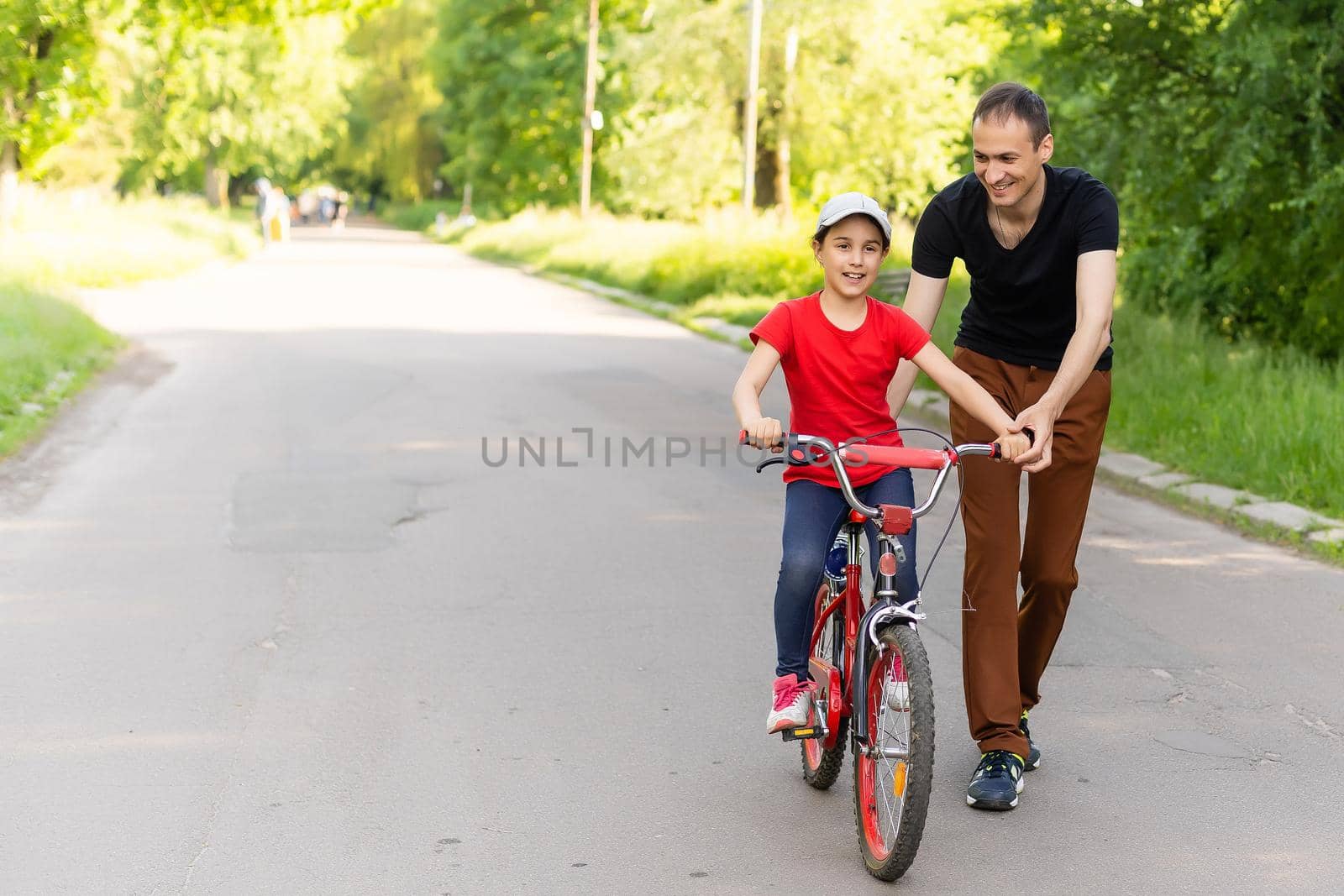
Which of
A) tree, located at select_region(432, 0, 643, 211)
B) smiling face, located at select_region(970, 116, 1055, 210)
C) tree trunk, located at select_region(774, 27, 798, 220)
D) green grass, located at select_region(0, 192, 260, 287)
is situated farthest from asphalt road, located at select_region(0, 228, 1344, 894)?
tree, located at select_region(432, 0, 643, 211)

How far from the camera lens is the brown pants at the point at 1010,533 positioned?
4746mm

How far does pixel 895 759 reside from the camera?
13.6 ft

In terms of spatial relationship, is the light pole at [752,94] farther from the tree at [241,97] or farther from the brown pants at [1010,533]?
the tree at [241,97]

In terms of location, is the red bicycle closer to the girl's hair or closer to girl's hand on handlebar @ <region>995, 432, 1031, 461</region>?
girl's hand on handlebar @ <region>995, 432, 1031, 461</region>

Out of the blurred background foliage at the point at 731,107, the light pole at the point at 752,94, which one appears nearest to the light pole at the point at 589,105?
the blurred background foliage at the point at 731,107

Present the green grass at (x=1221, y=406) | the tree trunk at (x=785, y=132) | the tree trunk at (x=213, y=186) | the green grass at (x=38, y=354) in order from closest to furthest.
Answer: the green grass at (x=1221, y=406) < the green grass at (x=38, y=354) < the tree trunk at (x=785, y=132) < the tree trunk at (x=213, y=186)

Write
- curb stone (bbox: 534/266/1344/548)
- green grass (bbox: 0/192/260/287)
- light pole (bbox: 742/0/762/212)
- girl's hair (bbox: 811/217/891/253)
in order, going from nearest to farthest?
girl's hair (bbox: 811/217/891/253) → curb stone (bbox: 534/266/1344/548) → green grass (bbox: 0/192/260/287) → light pole (bbox: 742/0/762/212)

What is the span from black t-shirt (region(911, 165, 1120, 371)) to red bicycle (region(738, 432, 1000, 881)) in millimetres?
420

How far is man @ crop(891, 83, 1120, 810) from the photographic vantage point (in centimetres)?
454

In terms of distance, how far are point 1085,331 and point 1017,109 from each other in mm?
620

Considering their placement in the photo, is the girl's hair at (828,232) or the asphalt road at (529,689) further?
the girl's hair at (828,232)

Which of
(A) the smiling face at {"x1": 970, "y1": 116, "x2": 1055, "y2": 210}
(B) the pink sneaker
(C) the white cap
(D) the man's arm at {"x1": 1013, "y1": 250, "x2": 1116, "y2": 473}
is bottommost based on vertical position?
(B) the pink sneaker

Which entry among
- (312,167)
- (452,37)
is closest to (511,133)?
(452,37)

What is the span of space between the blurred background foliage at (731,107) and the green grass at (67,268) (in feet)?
5.46
